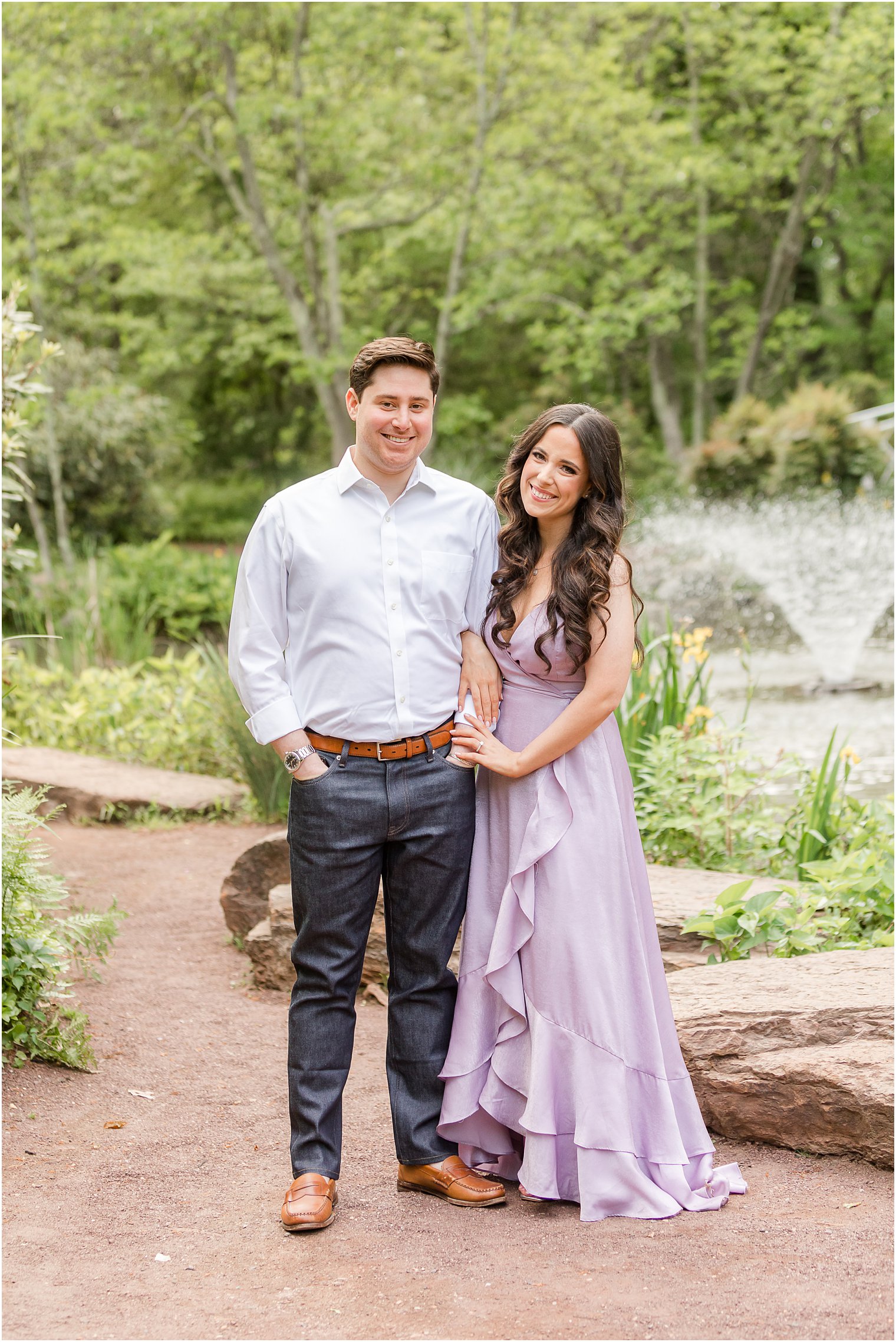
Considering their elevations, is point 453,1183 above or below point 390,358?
below

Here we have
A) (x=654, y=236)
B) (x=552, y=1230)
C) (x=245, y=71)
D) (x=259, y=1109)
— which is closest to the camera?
(x=552, y=1230)

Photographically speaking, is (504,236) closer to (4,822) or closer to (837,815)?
(837,815)

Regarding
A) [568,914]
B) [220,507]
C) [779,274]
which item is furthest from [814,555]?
[568,914]

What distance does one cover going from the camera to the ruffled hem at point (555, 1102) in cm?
260

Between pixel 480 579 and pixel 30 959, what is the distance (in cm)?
167

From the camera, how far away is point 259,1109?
10.7 feet

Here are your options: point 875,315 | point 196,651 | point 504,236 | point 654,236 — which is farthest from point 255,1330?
point 875,315

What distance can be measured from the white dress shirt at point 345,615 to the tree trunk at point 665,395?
16622mm

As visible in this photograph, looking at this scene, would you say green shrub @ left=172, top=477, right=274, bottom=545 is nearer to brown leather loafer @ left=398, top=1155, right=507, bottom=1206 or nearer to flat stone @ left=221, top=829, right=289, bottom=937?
flat stone @ left=221, top=829, right=289, bottom=937

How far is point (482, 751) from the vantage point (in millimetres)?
2682

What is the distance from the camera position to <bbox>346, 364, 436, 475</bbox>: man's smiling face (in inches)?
101

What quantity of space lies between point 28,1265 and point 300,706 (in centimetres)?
125

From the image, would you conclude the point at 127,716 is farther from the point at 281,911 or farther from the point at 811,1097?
the point at 811,1097

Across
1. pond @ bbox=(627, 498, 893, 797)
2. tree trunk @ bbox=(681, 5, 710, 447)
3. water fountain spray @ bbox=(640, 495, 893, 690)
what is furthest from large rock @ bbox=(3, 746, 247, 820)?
tree trunk @ bbox=(681, 5, 710, 447)
